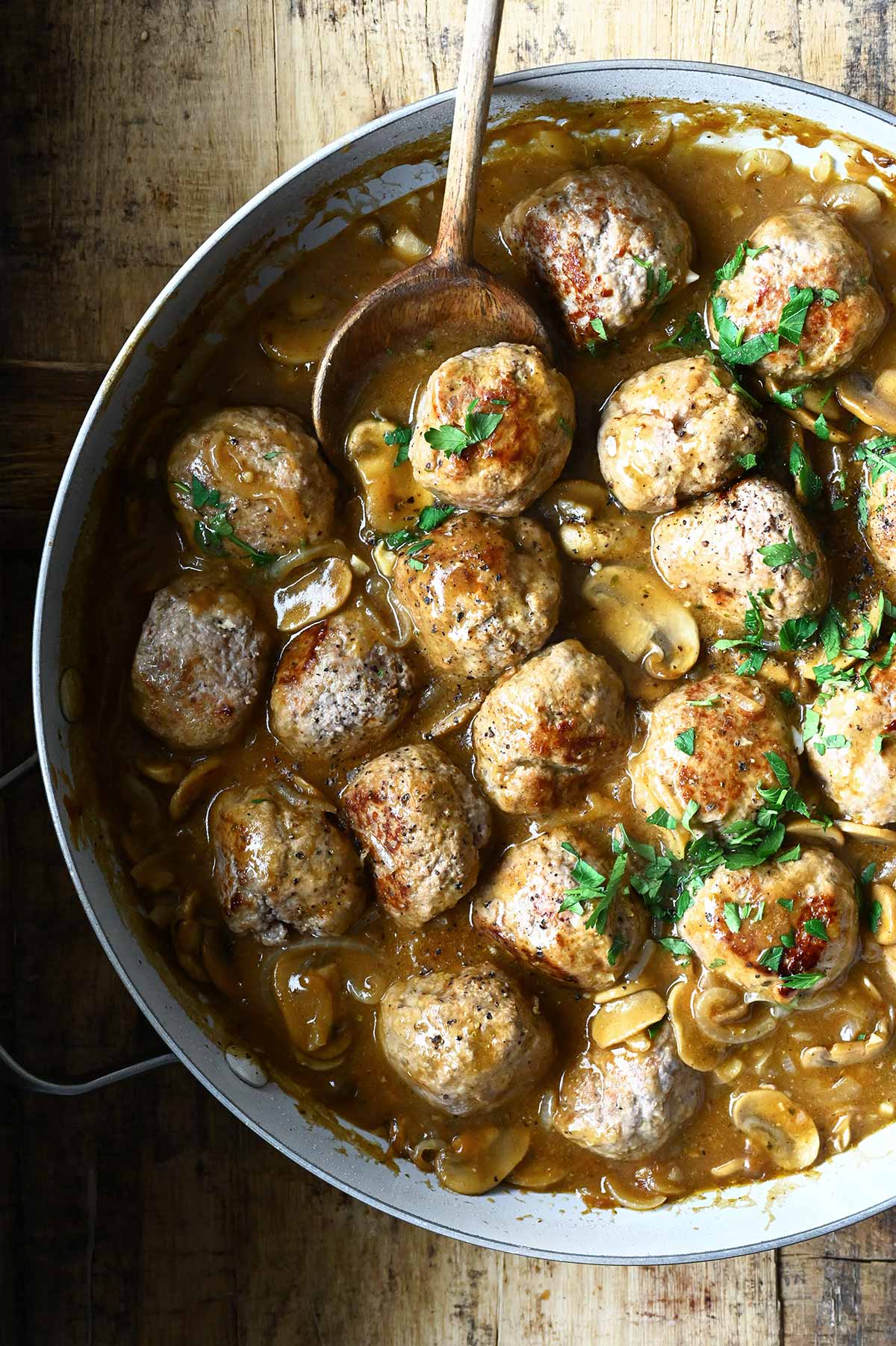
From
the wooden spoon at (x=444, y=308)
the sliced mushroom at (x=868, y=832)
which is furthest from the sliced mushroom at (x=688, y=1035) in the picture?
the wooden spoon at (x=444, y=308)

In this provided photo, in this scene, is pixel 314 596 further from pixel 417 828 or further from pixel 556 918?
pixel 556 918

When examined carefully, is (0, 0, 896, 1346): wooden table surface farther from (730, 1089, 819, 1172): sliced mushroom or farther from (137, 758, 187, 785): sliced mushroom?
(730, 1089, 819, 1172): sliced mushroom

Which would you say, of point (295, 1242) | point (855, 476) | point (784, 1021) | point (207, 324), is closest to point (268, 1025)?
point (295, 1242)

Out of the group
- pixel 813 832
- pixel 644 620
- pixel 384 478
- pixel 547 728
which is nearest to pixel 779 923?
pixel 813 832

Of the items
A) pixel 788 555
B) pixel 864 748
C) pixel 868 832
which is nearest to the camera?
pixel 788 555

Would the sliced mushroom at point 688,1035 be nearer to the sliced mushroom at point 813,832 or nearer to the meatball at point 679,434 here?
the sliced mushroom at point 813,832
